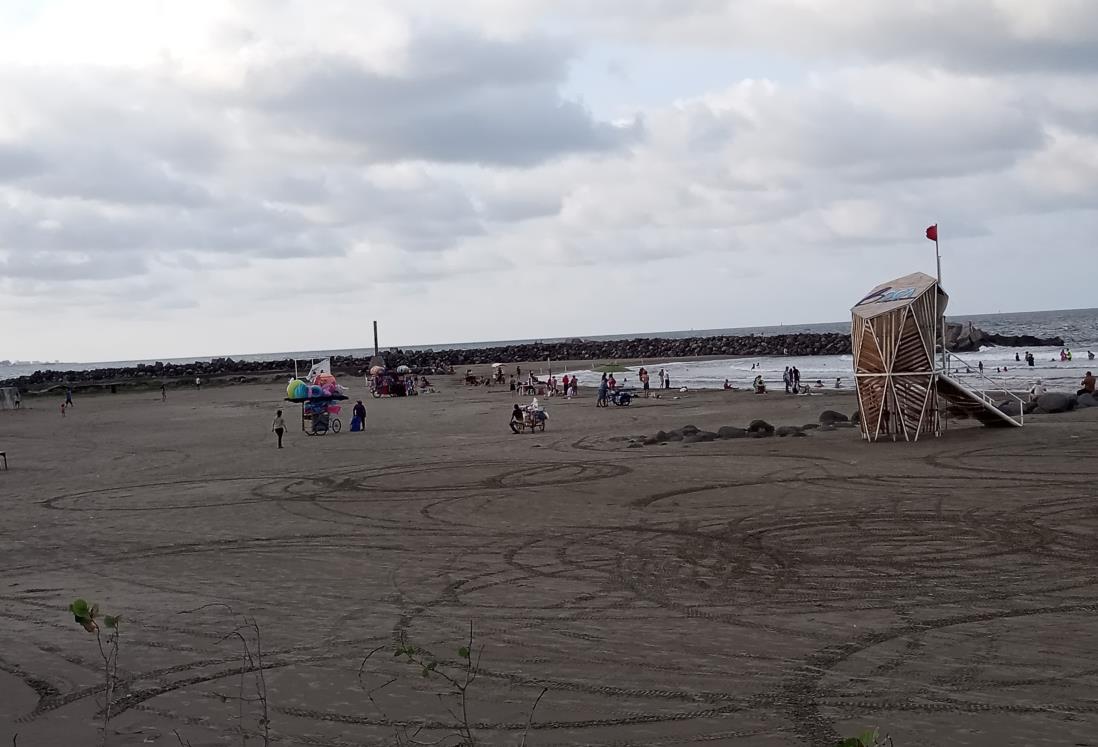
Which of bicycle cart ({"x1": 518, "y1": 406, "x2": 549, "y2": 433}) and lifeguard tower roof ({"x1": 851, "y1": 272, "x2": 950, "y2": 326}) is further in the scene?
bicycle cart ({"x1": 518, "y1": 406, "x2": 549, "y2": 433})

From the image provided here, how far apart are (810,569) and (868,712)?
4.27 metres

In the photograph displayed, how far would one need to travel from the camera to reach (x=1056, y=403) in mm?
26812

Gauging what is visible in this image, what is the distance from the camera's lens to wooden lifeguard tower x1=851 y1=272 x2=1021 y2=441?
21609mm

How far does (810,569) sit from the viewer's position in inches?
397

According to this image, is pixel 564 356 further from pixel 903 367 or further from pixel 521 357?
pixel 903 367

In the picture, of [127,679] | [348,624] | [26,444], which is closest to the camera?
[127,679]

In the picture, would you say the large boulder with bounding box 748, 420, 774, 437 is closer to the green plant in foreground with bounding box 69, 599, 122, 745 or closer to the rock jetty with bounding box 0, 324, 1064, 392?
the green plant in foreground with bounding box 69, 599, 122, 745

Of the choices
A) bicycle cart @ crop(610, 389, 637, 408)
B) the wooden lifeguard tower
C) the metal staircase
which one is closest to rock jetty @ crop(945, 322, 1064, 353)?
bicycle cart @ crop(610, 389, 637, 408)

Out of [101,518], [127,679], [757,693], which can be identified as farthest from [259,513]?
[757,693]

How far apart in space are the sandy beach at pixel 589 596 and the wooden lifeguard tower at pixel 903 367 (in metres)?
1.15

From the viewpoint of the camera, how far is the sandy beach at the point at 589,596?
602cm

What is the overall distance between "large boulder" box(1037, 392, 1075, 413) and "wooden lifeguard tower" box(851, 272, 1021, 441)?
16.7ft

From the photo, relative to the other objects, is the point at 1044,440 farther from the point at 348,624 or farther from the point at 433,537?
the point at 348,624

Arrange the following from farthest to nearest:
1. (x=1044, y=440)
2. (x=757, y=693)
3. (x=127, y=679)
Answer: (x=1044, y=440) < (x=127, y=679) < (x=757, y=693)
